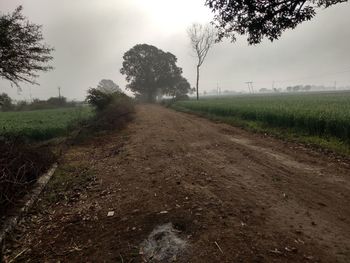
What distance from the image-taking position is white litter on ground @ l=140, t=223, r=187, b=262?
3.40m

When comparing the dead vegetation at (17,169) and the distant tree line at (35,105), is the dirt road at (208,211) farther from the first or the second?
the distant tree line at (35,105)

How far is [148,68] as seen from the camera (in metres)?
64.4

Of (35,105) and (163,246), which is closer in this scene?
(163,246)

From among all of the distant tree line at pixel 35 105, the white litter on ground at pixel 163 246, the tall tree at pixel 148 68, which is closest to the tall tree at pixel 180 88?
the tall tree at pixel 148 68

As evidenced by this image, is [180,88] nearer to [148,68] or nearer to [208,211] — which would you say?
[148,68]

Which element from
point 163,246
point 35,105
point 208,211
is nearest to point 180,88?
point 35,105

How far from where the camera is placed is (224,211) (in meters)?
4.46

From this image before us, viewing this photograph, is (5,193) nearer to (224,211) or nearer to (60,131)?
(224,211)

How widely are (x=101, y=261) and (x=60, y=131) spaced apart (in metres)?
11.9

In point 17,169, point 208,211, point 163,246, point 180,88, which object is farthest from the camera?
point 180,88

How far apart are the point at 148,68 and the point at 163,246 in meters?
63.5

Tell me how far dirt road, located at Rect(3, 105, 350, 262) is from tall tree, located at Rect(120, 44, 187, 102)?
58.4 m

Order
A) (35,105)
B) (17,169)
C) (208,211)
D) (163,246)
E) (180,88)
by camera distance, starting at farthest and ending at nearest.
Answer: (180,88)
(35,105)
(17,169)
(208,211)
(163,246)

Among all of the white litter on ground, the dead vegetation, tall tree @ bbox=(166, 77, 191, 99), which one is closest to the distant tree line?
tall tree @ bbox=(166, 77, 191, 99)
